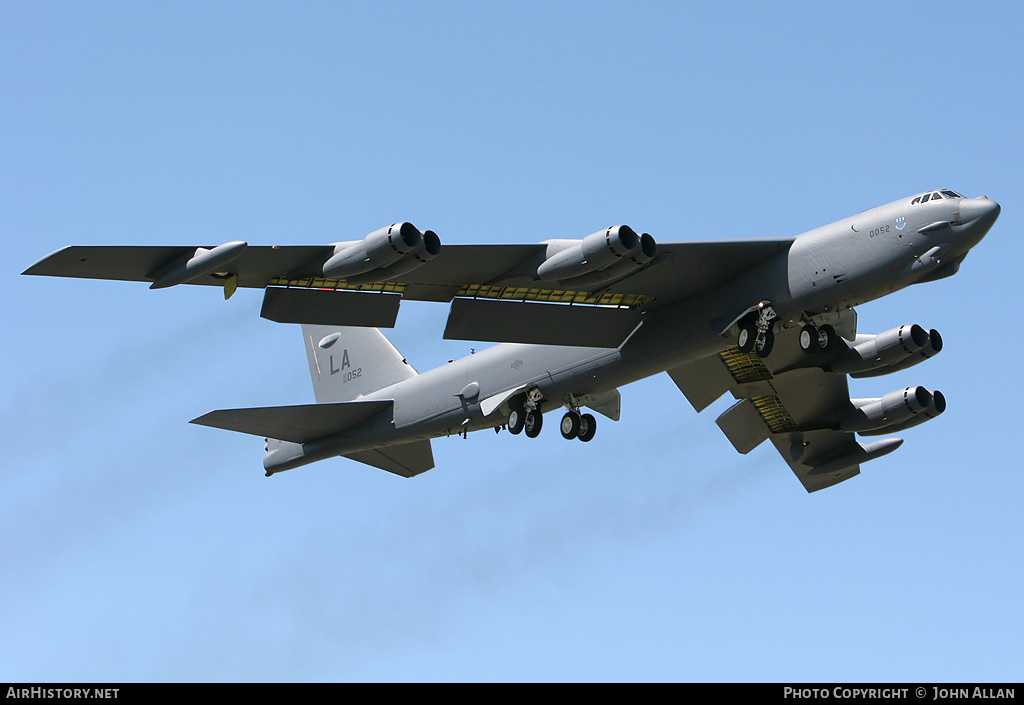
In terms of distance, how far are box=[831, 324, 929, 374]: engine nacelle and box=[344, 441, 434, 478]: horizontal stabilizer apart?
37.1 feet

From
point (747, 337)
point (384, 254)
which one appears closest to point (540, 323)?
point (747, 337)

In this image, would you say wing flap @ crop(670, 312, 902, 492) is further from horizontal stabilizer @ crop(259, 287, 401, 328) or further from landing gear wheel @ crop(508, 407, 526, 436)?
horizontal stabilizer @ crop(259, 287, 401, 328)

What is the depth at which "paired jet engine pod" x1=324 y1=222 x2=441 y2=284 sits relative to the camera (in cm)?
Answer: 2202

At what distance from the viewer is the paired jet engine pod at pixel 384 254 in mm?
22016

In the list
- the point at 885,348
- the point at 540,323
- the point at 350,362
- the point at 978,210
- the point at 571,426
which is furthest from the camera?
the point at 350,362

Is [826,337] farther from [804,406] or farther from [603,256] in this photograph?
[804,406]

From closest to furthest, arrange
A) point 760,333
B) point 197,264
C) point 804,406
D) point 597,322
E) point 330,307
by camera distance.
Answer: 1. point 197,264
2. point 330,307
3. point 760,333
4. point 597,322
5. point 804,406

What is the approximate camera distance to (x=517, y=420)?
96.5 feet

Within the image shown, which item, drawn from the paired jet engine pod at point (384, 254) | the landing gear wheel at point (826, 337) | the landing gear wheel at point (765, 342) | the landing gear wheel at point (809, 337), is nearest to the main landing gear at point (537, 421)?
the landing gear wheel at point (765, 342)

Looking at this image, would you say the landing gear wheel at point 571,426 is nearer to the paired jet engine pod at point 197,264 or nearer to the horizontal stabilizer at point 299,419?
the horizontal stabilizer at point 299,419

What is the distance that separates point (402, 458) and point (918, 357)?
13477 millimetres

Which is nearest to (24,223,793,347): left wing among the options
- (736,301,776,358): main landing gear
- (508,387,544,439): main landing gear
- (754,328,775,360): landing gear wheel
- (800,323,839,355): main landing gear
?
(736,301,776,358): main landing gear
